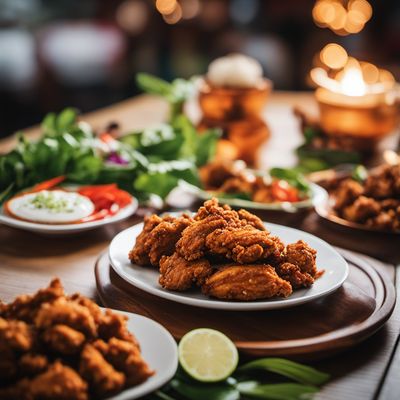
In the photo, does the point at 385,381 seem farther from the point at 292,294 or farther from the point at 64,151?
the point at 64,151

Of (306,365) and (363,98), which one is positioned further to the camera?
(363,98)

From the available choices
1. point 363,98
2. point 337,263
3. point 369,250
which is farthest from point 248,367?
point 363,98

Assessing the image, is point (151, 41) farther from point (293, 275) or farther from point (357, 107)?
point (293, 275)

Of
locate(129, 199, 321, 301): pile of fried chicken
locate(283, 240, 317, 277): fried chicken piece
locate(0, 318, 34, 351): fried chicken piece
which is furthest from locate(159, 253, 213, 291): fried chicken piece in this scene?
locate(0, 318, 34, 351): fried chicken piece

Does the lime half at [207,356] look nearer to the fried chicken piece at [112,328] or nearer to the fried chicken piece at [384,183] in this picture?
the fried chicken piece at [112,328]

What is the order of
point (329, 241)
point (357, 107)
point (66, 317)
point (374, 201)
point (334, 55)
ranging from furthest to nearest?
point (334, 55) < point (357, 107) < point (374, 201) < point (329, 241) < point (66, 317)

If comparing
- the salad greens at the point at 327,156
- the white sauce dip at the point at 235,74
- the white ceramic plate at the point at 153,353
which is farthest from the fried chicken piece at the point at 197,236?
the white sauce dip at the point at 235,74

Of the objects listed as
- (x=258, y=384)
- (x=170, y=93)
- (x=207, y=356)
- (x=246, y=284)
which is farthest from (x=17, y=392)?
(x=170, y=93)
